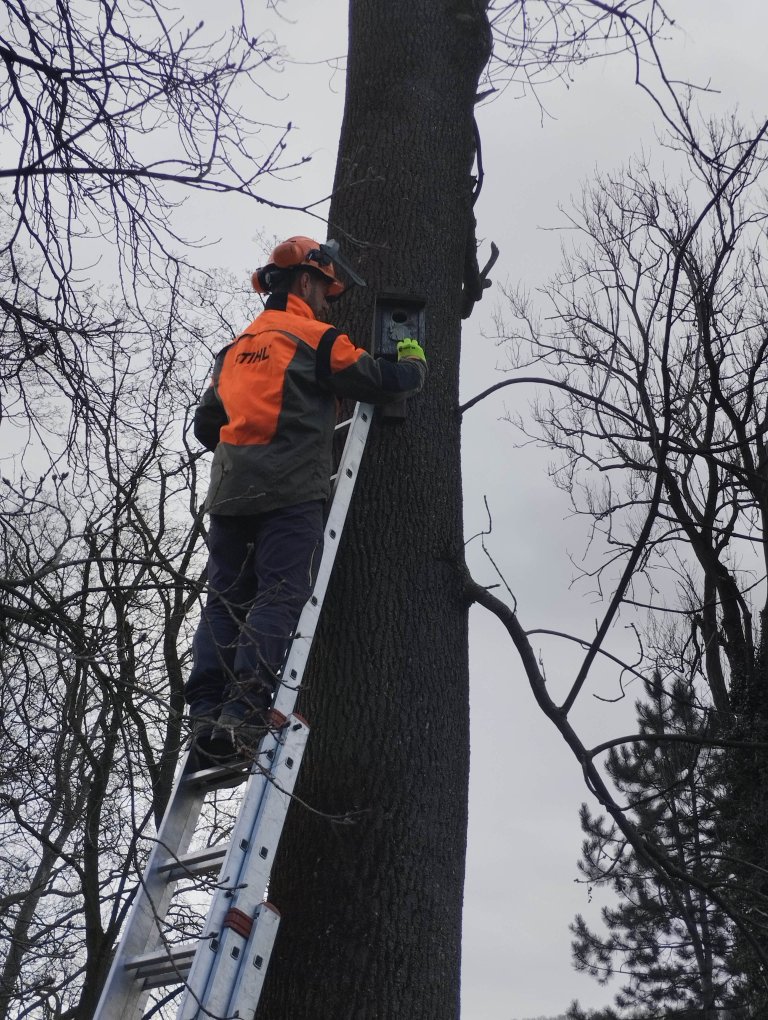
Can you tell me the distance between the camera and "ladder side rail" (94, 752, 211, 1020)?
2629 mm

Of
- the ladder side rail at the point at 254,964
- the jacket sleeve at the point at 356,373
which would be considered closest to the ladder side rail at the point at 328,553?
the jacket sleeve at the point at 356,373

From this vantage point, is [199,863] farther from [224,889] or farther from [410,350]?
[410,350]

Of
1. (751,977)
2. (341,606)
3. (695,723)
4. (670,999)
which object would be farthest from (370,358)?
(670,999)

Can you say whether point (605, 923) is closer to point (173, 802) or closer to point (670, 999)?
point (670, 999)

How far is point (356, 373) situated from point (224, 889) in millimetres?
1616

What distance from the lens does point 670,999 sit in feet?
55.4

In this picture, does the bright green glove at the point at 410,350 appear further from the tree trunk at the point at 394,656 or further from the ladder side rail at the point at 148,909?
the ladder side rail at the point at 148,909

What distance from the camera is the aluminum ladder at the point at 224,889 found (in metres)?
2.41

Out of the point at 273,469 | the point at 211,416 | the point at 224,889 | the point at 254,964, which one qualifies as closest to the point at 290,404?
the point at 273,469

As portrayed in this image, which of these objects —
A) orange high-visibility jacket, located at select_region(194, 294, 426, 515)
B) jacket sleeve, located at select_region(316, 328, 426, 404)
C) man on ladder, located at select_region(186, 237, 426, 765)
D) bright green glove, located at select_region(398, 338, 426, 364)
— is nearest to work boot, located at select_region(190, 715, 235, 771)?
man on ladder, located at select_region(186, 237, 426, 765)

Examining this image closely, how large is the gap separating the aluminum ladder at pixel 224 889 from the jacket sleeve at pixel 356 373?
55 cm

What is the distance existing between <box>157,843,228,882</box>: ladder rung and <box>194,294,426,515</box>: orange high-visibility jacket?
106cm

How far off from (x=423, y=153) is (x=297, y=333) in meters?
1.13

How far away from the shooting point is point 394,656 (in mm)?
3162
